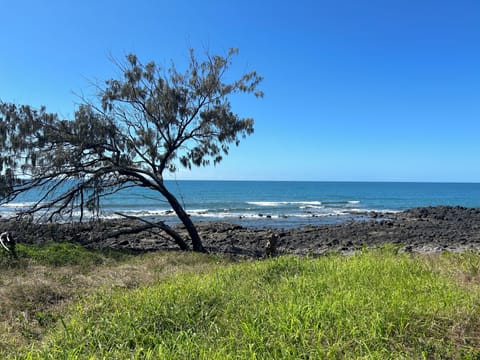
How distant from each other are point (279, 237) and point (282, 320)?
53.4 feet

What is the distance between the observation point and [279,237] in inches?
778

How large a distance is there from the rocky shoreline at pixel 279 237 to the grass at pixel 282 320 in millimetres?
7316

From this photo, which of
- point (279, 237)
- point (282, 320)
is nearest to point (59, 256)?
point (282, 320)

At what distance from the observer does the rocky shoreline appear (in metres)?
12.5

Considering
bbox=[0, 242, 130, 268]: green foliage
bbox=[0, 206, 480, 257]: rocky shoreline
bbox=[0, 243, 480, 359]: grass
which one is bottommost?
bbox=[0, 206, 480, 257]: rocky shoreline

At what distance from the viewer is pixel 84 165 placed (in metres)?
12.2

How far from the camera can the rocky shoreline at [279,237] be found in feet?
41.1

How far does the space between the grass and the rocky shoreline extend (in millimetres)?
7316

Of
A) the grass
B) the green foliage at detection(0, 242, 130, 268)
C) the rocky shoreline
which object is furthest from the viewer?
the rocky shoreline

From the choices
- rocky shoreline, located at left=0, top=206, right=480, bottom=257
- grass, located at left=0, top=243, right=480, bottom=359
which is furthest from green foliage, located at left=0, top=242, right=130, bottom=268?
grass, located at left=0, top=243, right=480, bottom=359

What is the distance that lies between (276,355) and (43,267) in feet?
23.4

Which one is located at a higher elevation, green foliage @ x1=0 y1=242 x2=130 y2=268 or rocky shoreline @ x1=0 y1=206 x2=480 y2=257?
green foliage @ x1=0 y1=242 x2=130 y2=268

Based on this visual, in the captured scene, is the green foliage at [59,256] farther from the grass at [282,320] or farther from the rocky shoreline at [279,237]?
the grass at [282,320]

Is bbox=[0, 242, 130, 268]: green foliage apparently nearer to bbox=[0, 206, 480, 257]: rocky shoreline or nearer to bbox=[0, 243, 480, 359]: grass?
bbox=[0, 206, 480, 257]: rocky shoreline
